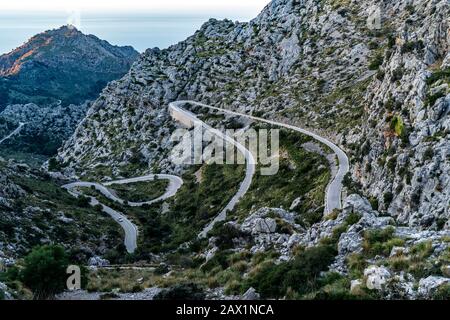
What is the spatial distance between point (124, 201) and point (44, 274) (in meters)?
68.3

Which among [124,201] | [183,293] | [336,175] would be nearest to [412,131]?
[336,175]

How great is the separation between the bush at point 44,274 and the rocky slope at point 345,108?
1259 centimetres

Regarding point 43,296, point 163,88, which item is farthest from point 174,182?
point 43,296

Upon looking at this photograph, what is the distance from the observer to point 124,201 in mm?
91500

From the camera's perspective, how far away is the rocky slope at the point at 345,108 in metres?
22.8

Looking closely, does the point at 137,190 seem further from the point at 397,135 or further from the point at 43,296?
the point at 43,296

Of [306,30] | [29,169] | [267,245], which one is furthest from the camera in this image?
[306,30]

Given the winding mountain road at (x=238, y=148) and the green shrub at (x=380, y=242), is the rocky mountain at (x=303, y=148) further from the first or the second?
the winding mountain road at (x=238, y=148)

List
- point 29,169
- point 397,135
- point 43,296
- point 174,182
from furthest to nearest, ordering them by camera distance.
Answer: point 174,182
point 29,169
point 397,135
point 43,296

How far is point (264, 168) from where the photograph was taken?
254ft

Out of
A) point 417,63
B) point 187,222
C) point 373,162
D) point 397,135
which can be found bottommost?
point 187,222

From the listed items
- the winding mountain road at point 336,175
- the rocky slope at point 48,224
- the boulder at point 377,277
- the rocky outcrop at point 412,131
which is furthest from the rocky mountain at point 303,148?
the rocky slope at point 48,224

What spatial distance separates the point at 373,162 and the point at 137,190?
63904 mm

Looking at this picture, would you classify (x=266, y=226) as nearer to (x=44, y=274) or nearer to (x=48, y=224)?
(x=44, y=274)
